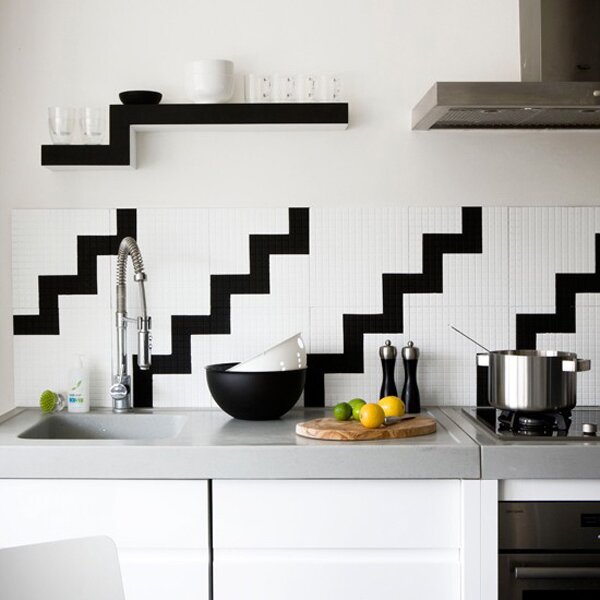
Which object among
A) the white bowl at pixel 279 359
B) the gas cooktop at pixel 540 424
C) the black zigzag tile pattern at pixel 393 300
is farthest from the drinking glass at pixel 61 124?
the gas cooktop at pixel 540 424

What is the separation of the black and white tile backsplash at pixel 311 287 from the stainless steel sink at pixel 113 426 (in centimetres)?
17

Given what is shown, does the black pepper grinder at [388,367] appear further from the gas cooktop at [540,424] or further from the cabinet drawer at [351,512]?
the cabinet drawer at [351,512]

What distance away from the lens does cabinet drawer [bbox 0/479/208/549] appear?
2.51 m

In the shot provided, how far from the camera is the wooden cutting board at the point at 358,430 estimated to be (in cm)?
256

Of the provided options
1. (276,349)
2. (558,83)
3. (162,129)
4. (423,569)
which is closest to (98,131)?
(162,129)

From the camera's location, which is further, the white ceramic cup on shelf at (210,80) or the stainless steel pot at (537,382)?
the white ceramic cup on shelf at (210,80)

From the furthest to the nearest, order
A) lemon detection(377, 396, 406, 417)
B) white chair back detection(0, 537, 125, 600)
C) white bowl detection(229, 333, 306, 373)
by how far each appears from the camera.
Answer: white bowl detection(229, 333, 306, 373) < lemon detection(377, 396, 406, 417) < white chair back detection(0, 537, 125, 600)

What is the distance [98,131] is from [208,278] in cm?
59

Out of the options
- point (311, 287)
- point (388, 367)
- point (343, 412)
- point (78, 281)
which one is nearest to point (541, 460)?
point (343, 412)

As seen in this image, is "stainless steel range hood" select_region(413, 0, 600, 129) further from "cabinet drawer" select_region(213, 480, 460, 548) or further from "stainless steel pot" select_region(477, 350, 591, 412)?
"cabinet drawer" select_region(213, 480, 460, 548)

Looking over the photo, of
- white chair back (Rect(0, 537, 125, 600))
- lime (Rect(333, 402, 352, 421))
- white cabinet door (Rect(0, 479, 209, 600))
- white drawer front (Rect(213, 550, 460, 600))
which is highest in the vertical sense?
lime (Rect(333, 402, 352, 421))

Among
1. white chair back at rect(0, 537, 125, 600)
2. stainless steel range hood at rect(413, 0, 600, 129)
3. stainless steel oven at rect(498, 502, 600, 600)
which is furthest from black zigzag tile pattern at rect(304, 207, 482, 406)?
white chair back at rect(0, 537, 125, 600)

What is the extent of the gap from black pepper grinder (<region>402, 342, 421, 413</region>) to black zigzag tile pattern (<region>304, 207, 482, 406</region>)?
0.44 ft

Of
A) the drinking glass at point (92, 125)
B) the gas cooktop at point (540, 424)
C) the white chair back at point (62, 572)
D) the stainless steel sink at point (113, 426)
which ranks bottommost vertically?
the white chair back at point (62, 572)
